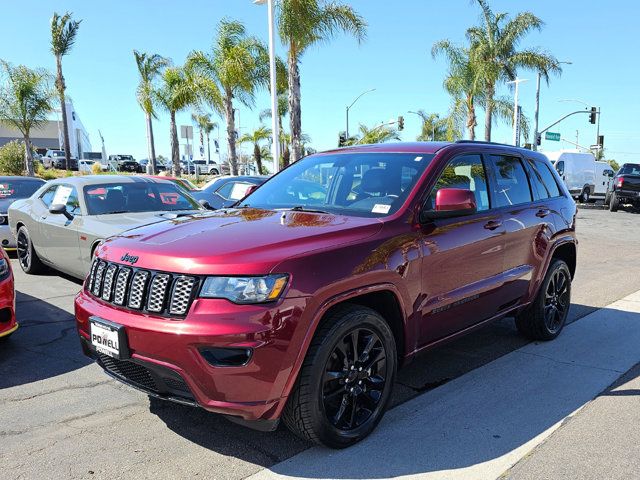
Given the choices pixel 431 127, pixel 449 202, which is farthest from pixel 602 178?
pixel 449 202

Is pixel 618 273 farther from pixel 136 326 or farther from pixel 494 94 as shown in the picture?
pixel 494 94

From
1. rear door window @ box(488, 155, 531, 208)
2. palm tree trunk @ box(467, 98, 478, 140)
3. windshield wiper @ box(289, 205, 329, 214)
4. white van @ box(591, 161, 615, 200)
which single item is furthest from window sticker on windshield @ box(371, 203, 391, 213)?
palm tree trunk @ box(467, 98, 478, 140)

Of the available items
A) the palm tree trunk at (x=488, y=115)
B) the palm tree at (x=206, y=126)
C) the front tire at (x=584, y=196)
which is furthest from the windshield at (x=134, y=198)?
the palm tree at (x=206, y=126)

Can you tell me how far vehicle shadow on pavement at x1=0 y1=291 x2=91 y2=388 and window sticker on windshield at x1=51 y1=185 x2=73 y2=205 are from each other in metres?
1.74

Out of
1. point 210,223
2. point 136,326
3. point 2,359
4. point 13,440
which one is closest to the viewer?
point 136,326

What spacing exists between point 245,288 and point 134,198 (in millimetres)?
5008

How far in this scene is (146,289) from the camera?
9.64ft

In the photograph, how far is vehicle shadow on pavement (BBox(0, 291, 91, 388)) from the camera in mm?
4297

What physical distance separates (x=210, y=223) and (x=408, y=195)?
131 centimetres

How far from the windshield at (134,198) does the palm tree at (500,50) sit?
86.2ft

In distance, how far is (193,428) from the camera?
340 centimetres

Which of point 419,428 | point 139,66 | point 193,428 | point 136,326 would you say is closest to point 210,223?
point 136,326

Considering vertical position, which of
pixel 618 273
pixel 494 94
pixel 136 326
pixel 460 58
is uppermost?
pixel 460 58

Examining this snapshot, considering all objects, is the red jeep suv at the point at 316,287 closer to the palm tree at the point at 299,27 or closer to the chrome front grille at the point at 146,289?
the chrome front grille at the point at 146,289
